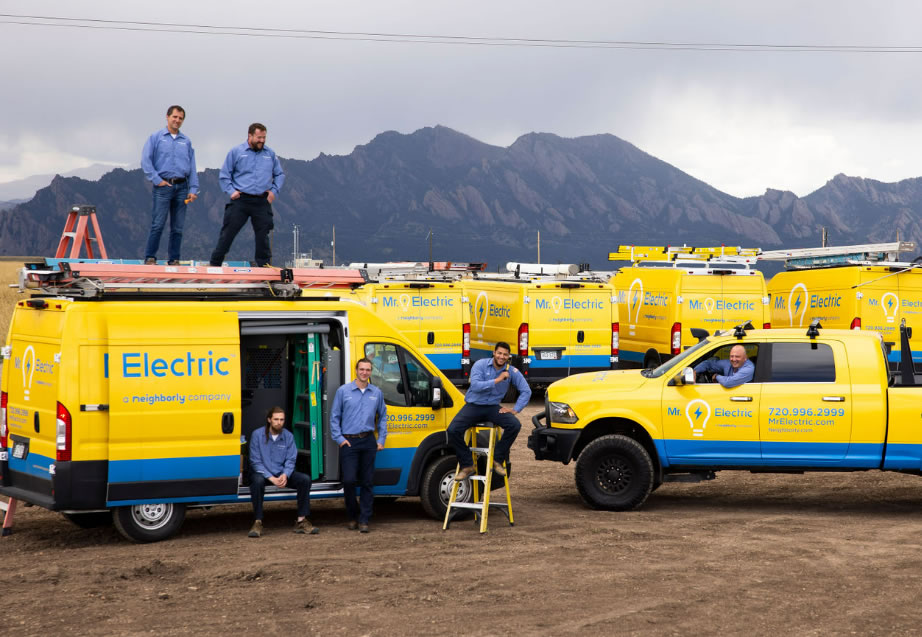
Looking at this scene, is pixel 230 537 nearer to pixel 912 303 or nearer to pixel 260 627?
pixel 260 627

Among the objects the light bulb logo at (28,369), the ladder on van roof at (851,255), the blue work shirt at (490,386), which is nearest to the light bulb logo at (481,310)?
the ladder on van roof at (851,255)

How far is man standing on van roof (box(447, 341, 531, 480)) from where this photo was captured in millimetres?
11164

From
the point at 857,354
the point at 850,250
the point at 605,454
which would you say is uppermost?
the point at 850,250

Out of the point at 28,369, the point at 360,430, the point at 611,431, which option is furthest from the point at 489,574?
the point at 28,369

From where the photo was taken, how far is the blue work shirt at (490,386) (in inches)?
440

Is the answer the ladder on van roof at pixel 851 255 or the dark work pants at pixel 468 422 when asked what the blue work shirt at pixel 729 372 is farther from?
the ladder on van roof at pixel 851 255

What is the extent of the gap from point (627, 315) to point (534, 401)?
2.74 metres

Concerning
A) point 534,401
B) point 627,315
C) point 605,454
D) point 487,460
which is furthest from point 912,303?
point 487,460

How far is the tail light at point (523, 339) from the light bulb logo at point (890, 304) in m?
6.47

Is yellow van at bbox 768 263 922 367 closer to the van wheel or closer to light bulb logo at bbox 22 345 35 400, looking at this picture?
the van wheel

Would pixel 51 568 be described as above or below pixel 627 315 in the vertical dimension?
below

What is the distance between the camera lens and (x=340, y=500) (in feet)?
42.1

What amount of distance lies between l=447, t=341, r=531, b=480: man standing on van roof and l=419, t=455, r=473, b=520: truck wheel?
179mm

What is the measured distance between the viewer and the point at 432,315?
69.8 feet
